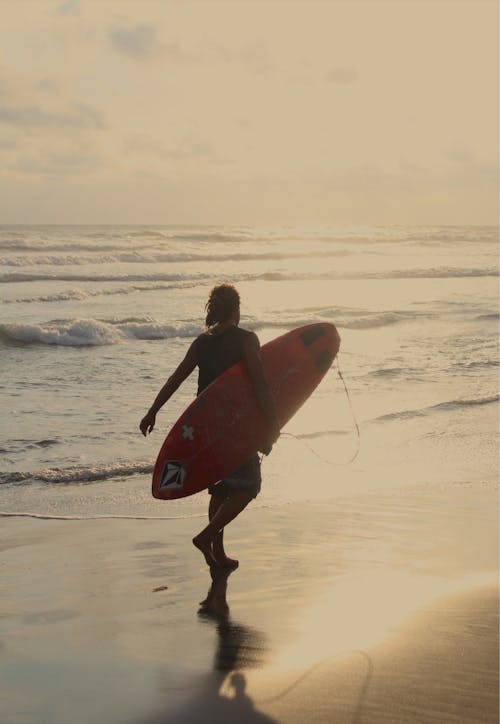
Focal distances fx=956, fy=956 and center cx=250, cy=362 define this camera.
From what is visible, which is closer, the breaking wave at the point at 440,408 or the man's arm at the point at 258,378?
the man's arm at the point at 258,378

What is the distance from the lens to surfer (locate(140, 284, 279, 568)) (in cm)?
461

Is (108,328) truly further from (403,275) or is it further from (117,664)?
(403,275)

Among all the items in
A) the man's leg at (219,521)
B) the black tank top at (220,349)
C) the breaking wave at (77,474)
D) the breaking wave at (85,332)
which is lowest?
the breaking wave at (85,332)

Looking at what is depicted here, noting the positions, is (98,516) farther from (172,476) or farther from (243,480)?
(243,480)

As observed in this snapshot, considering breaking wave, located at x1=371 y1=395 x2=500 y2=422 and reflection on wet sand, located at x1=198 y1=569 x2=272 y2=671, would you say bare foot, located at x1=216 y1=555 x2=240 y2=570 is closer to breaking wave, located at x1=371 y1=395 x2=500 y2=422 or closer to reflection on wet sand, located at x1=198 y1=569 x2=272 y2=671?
reflection on wet sand, located at x1=198 y1=569 x2=272 y2=671

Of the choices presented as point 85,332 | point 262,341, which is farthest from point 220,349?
point 262,341

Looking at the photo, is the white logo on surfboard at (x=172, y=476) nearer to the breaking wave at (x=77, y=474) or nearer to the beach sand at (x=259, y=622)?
the beach sand at (x=259, y=622)

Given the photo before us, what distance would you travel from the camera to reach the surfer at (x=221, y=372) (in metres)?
4.61

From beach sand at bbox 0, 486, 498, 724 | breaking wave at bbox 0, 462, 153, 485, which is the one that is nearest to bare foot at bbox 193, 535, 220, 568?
beach sand at bbox 0, 486, 498, 724

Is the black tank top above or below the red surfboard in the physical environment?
above

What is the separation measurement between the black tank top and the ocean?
1.70 meters

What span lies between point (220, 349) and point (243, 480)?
0.66 metres

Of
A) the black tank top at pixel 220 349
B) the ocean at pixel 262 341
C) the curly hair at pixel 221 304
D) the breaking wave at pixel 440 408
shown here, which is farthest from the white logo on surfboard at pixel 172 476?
the breaking wave at pixel 440 408

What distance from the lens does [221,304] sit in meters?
4.64
